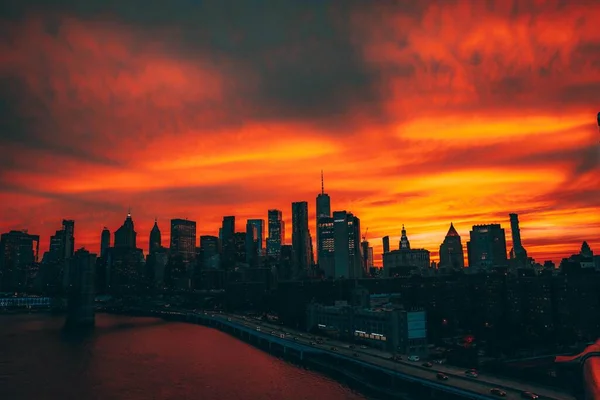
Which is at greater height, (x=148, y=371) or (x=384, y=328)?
(x=384, y=328)

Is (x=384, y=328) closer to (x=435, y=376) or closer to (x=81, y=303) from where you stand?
(x=435, y=376)

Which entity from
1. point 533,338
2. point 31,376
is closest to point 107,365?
point 31,376

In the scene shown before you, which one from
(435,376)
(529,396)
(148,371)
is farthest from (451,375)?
(148,371)

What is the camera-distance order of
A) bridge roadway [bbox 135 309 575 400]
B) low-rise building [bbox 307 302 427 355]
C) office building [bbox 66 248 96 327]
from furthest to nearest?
office building [bbox 66 248 96 327] → low-rise building [bbox 307 302 427 355] → bridge roadway [bbox 135 309 575 400]

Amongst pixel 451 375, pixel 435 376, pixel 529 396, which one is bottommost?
pixel 435 376

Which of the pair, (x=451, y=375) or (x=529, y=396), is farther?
(x=451, y=375)

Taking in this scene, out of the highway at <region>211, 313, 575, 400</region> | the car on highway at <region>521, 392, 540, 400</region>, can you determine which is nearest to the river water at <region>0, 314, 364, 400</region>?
the highway at <region>211, 313, 575, 400</region>

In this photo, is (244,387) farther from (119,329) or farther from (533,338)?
(119,329)

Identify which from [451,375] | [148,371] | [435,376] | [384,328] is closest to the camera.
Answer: [451,375]

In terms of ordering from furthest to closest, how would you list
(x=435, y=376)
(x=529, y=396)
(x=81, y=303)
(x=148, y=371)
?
(x=81, y=303) → (x=148, y=371) → (x=435, y=376) → (x=529, y=396)

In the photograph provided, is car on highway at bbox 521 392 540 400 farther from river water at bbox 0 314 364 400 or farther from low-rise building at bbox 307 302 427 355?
low-rise building at bbox 307 302 427 355
